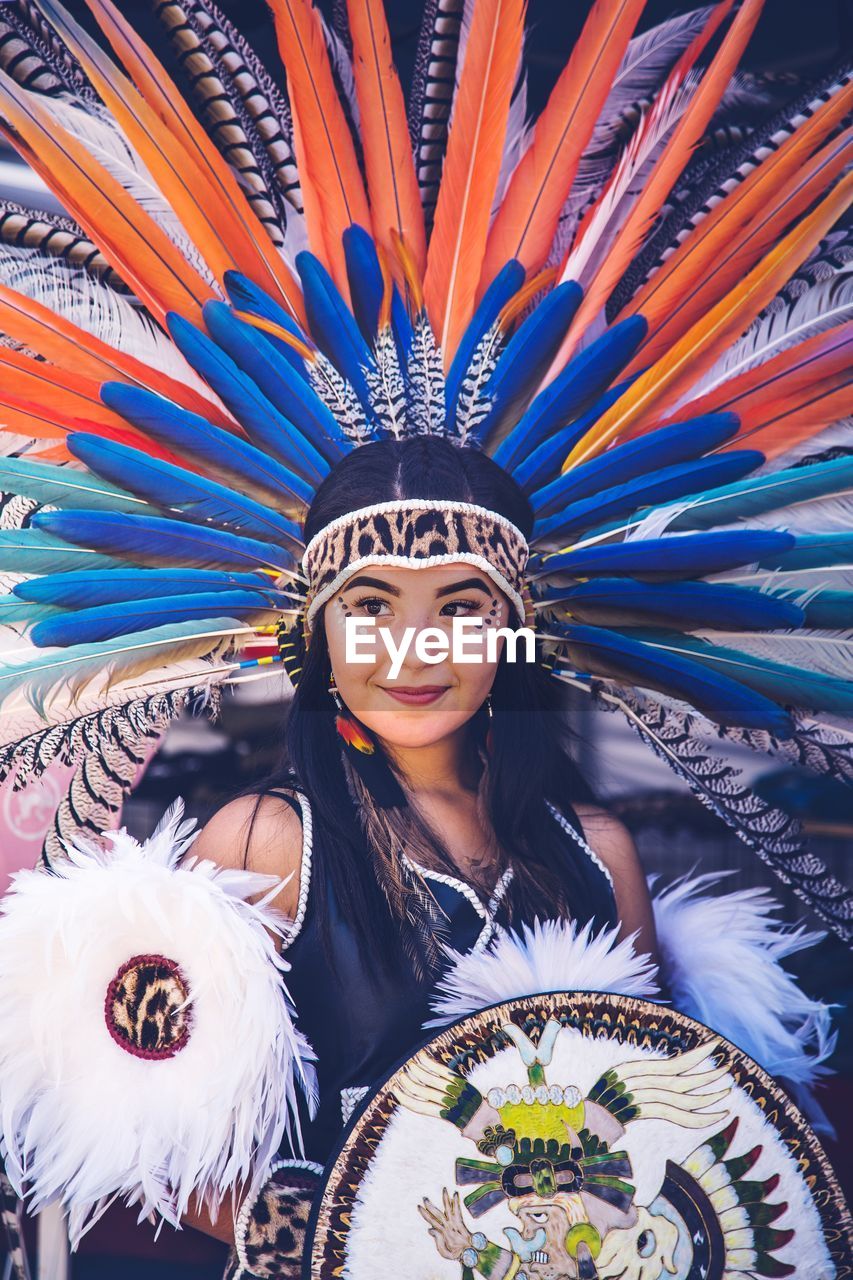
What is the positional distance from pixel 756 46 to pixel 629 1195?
187cm

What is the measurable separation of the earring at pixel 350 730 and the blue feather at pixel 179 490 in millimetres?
255

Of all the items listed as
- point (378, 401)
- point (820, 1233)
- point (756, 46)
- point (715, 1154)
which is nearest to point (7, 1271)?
point (715, 1154)

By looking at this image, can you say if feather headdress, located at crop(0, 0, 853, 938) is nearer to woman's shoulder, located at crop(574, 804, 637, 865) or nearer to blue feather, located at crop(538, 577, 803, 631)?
blue feather, located at crop(538, 577, 803, 631)

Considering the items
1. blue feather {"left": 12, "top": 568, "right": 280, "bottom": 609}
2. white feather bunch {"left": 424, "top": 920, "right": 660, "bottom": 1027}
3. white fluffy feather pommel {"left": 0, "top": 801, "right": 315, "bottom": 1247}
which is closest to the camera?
white fluffy feather pommel {"left": 0, "top": 801, "right": 315, "bottom": 1247}

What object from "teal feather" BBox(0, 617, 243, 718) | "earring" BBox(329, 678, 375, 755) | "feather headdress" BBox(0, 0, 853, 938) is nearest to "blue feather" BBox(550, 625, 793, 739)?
"feather headdress" BBox(0, 0, 853, 938)

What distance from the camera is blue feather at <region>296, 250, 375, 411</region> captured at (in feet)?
6.04

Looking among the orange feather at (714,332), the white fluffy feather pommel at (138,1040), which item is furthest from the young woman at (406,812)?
the orange feather at (714,332)

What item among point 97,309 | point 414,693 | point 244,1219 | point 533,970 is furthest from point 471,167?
point 244,1219

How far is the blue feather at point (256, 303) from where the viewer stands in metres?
1.86

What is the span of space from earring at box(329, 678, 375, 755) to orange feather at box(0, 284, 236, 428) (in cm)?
57

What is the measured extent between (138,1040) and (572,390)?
3.80ft

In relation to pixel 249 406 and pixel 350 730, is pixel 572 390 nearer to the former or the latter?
pixel 249 406

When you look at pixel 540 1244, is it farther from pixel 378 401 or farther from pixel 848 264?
pixel 848 264

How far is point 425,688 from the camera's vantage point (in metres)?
1.72
